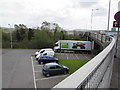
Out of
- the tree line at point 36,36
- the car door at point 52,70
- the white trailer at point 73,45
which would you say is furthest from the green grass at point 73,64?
the tree line at point 36,36

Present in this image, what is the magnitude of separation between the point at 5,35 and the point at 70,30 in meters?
20.3

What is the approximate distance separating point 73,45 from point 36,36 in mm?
9413

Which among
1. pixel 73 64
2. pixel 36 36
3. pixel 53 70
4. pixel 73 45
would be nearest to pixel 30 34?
pixel 36 36

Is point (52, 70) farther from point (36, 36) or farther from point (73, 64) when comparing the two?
point (36, 36)

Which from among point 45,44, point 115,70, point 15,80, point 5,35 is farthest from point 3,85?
point 5,35

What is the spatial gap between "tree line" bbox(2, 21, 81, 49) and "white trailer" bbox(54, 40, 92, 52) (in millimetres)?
5400

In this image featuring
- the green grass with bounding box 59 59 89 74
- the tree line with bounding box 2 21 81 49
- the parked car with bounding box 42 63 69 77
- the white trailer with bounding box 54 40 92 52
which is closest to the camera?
the parked car with bounding box 42 63 69 77

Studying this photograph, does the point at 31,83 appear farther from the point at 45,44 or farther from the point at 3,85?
the point at 45,44

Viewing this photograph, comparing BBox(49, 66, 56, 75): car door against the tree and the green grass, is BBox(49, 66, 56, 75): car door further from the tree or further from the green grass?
the tree

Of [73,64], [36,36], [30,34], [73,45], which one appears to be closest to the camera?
[73,64]

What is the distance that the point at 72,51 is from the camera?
69.2 feet

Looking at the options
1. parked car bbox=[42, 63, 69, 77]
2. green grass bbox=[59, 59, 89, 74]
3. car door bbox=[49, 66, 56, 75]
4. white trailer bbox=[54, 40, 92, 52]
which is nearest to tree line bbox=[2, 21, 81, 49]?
white trailer bbox=[54, 40, 92, 52]

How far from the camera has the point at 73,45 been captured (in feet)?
67.9

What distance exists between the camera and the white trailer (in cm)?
2073
